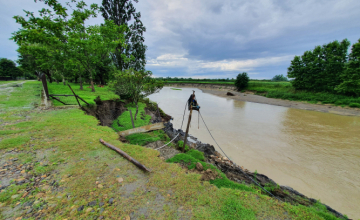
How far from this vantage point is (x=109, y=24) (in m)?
16.1

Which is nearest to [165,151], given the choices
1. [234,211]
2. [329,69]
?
[234,211]

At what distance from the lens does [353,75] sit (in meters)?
21.3

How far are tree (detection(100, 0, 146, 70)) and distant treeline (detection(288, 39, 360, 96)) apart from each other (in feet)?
116

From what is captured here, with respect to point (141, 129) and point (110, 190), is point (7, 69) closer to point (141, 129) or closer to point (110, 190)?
point (141, 129)

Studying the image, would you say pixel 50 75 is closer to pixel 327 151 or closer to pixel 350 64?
pixel 327 151

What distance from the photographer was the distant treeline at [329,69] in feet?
71.4

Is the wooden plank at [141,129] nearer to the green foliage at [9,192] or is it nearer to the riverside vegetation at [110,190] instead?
the riverside vegetation at [110,190]

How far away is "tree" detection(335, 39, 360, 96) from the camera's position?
69.0 feet

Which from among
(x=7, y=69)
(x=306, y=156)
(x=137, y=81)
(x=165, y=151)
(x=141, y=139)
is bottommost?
(x=306, y=156)

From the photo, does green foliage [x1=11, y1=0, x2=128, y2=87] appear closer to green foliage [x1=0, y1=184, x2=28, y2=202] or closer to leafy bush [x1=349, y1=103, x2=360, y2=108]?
green foliage [x1=0, y1=184, x2=28, y2=202]

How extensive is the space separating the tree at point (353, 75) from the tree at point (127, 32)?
34.9m

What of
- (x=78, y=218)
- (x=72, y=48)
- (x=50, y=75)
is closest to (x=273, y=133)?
(x=78, y=218)

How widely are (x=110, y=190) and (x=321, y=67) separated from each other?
41944 mm

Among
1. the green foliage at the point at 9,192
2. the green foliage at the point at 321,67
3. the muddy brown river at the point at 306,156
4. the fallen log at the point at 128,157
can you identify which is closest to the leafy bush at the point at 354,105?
the green foliage at the point at 321,67
